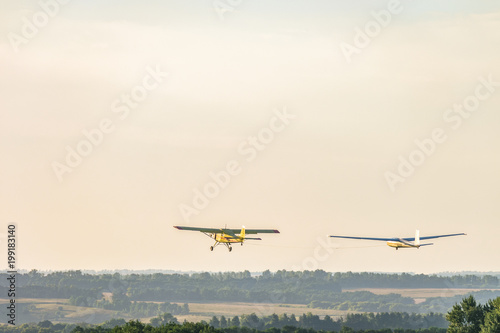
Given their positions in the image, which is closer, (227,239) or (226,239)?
(227,239)

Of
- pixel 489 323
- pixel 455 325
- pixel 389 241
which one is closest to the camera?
pixel 389 241

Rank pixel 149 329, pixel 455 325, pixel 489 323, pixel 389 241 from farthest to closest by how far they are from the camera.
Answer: pixel 455 325
pixel 489 323
pixel 149 329
pixel 389 241

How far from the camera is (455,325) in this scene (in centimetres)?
19912

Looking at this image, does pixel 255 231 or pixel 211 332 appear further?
pixel 211 332

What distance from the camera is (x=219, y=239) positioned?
146250 mm

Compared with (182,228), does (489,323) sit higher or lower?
lower

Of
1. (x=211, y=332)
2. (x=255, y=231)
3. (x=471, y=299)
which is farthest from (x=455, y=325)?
(x=255, y=231)

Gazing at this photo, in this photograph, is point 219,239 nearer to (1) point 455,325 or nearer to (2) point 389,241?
(2) point 389,241

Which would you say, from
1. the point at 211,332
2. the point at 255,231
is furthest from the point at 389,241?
the point at 211,332

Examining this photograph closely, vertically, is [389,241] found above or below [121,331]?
above

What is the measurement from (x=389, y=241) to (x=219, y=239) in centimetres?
2885

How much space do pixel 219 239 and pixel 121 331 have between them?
39253 millimetres

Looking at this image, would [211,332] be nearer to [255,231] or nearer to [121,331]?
[121,331]

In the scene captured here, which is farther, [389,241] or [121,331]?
[121,331]
